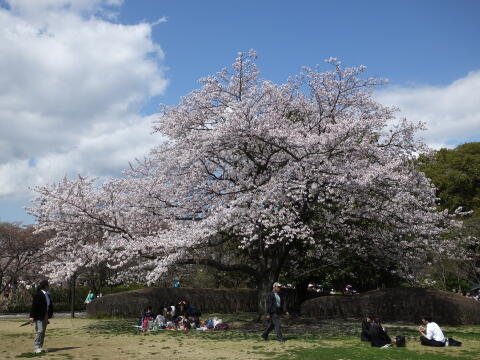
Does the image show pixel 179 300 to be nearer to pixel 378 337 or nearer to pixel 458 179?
pixel 378 337

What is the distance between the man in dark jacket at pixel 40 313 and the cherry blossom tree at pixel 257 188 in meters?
4.72

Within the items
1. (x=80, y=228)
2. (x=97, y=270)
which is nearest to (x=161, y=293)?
(x=97, y=270)

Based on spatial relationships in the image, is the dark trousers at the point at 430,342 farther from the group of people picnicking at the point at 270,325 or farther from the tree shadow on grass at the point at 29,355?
the tree shadow on grass at the point at 29,355

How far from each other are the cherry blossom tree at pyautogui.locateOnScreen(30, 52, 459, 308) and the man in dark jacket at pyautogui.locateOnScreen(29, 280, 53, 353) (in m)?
4.72

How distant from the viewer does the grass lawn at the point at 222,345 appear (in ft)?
37.1

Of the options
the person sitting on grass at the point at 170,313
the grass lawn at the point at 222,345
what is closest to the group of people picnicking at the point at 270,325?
the grass lawn at the point at 222,345

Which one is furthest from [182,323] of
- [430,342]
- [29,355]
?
[430,342]

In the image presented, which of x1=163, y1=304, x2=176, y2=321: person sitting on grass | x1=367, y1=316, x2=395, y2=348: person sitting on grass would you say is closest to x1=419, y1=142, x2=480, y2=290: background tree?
x1=163, y1=304, x2=176, y2=321: person sitting on grass

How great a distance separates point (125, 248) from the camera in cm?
1772

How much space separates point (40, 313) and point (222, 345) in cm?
479

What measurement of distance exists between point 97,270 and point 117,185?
35.7 ft

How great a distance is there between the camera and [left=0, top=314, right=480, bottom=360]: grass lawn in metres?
11.3

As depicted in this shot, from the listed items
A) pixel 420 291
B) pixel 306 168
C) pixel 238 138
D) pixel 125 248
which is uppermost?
pixel 238 138

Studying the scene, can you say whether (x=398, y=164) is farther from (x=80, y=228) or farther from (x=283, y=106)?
(x=80, y=228)
